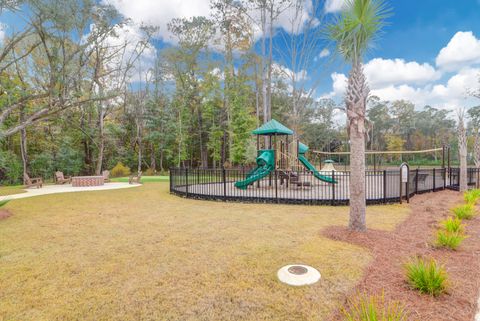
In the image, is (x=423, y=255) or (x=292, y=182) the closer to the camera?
(x=423, y=255)

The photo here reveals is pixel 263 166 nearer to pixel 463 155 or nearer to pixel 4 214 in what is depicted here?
pixel 463 155

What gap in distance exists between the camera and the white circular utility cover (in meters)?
3.20

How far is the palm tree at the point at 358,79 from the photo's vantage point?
4969mm

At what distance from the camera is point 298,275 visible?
333 cm

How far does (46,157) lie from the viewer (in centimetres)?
2227

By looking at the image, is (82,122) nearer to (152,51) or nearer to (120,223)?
(152,51)

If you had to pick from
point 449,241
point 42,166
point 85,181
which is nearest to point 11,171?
point 42,166

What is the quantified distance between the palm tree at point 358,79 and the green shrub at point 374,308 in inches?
99.1

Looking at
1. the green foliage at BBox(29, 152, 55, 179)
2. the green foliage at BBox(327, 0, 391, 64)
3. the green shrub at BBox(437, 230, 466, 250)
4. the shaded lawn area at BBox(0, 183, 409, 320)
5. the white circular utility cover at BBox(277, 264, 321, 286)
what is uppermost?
the green foliage at BBox(327, 0, 391, 64)

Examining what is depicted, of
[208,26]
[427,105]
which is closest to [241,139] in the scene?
[208,26]

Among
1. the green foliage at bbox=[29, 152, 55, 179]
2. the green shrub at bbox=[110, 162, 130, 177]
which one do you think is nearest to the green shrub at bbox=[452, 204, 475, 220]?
the green shrub at bbox=[110, 162, 130, 177]

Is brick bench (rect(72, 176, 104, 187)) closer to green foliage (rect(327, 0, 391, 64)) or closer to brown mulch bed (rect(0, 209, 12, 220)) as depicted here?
brown mulch bed (rect(0, 209, 12, 220))

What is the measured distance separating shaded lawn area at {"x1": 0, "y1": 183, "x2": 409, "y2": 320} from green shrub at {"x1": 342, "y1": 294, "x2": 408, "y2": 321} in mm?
167

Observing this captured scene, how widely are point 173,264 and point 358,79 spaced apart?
16.2ft
